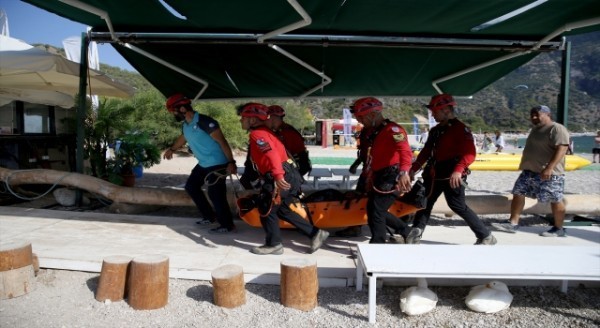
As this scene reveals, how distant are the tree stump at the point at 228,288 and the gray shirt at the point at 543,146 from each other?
13.1 feet

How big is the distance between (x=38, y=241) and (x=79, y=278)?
3.76 feet

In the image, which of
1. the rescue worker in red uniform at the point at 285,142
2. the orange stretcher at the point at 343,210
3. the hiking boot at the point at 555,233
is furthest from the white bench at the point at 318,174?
the hiking boot at the point at 555,233

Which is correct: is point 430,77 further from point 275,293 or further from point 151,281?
point 151,281

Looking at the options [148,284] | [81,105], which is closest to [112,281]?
[148,284]

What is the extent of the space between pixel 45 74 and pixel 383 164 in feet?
23.1

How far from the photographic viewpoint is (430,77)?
7625 mm

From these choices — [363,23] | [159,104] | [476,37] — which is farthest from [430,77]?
[159,104]

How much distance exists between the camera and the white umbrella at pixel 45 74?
22.4 feet

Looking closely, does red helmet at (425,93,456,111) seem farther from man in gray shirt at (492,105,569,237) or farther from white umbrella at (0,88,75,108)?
white umbrella at (0,88,75,108)

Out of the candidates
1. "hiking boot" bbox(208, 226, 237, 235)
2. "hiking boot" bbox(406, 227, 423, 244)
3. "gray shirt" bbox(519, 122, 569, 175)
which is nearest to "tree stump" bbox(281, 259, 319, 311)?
"hiking boot" bbox(406, 227, 423, 244)

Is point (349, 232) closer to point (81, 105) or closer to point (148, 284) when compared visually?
point (148, 284)

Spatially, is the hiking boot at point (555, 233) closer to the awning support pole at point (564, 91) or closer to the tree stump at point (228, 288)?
the awning support pole at point (564, 91)

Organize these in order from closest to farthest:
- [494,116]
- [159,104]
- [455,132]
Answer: [455,132] → [159,104] → [494,116]

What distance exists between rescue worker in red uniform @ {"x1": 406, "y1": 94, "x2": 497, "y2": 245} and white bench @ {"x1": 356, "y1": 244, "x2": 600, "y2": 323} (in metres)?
0.74
